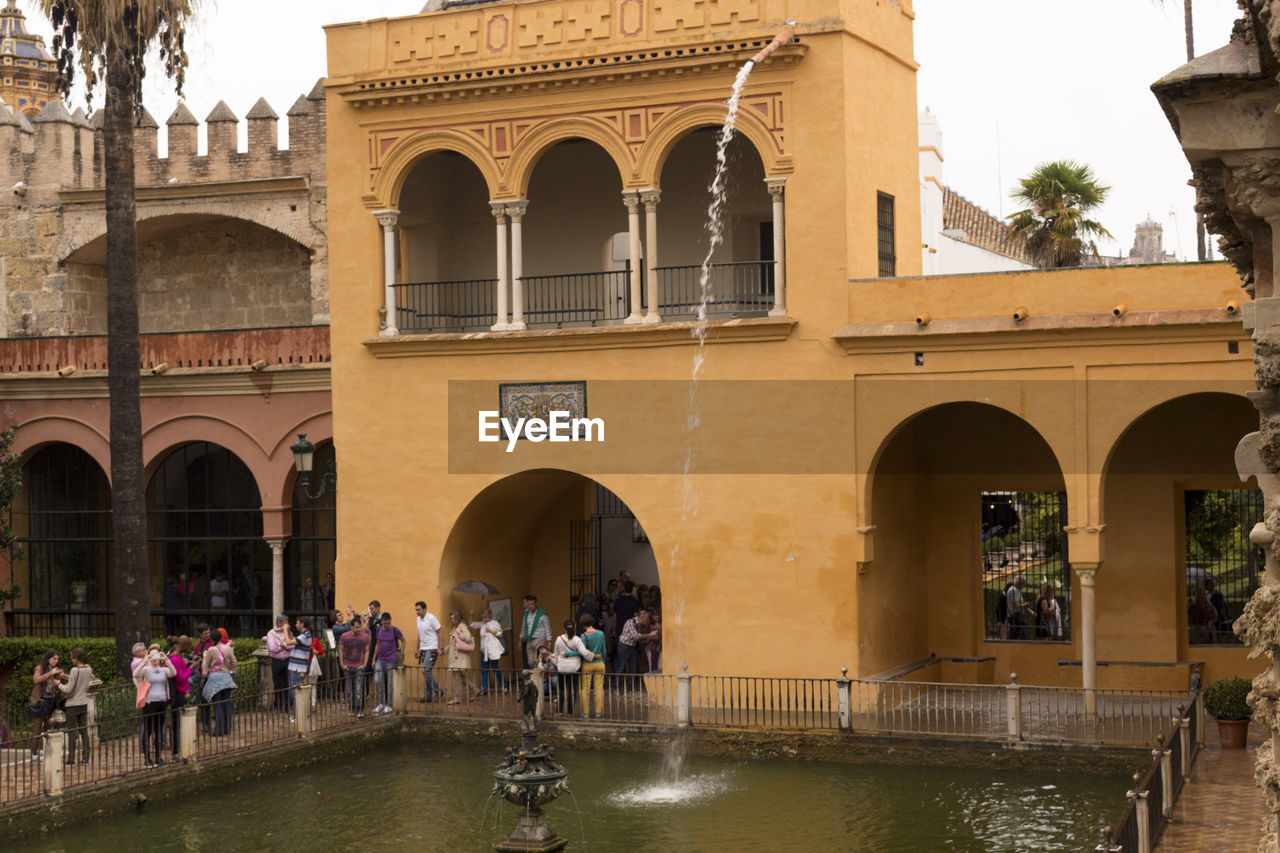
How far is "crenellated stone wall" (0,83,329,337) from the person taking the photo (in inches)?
1120

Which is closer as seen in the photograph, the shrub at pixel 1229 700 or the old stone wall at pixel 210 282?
the shrub at pixel 1229 700

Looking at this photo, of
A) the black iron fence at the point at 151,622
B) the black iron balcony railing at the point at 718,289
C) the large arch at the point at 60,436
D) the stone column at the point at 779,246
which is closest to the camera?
the stone column at the point at 779,246

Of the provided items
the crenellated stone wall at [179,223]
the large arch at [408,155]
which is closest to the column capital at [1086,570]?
the large arch at [408,155]

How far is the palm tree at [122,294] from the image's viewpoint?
21.6m

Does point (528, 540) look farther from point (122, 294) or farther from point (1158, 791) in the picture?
point (1158, 791)

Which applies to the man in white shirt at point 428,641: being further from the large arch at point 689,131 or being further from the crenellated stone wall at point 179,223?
the crenellated stone wall at point 179,223

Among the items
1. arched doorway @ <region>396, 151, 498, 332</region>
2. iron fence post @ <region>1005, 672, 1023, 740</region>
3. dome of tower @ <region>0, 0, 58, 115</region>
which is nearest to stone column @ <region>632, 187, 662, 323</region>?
arched doorway @ <region>396, 151, 498, 332</region>

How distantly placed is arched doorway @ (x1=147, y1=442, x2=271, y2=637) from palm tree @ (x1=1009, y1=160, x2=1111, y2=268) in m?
14.2

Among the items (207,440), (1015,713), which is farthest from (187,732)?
(207,440)

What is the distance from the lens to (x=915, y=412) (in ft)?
63.8

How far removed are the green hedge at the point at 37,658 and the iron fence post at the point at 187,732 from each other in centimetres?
498

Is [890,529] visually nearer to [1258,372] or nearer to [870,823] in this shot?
[870,823]

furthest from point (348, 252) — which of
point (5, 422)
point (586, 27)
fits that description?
point (5, 422)

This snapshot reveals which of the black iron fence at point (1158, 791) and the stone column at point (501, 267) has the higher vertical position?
the stone column at point (501, 267)
